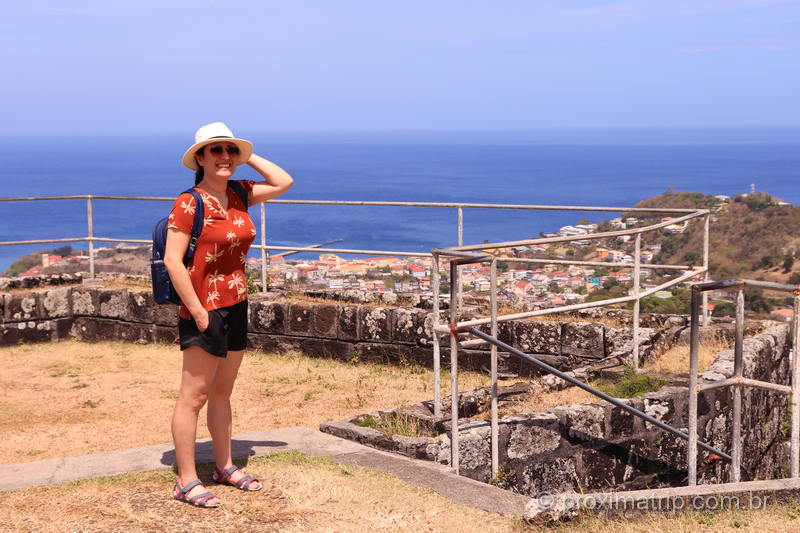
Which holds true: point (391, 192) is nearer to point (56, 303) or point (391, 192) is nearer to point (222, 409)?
point (56, 303)

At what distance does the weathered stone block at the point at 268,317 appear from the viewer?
10.1 meters

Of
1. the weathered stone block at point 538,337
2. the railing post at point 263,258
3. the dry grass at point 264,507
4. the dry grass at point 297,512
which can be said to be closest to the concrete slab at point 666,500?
the dry grass at point 297,512

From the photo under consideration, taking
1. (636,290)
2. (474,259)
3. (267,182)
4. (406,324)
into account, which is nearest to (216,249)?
(267,182)

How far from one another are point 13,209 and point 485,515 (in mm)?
123843

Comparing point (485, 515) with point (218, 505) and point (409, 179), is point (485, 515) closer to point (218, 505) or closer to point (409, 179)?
point (218, 505)

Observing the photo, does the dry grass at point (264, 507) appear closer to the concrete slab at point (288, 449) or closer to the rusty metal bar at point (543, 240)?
the concrete slab at point (288, 449)

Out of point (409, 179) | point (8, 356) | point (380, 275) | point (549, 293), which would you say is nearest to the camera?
point (549, 293)

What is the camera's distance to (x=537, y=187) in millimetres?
138000

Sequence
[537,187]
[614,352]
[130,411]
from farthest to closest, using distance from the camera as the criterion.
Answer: [537,187] < [614,352] < [130,411]

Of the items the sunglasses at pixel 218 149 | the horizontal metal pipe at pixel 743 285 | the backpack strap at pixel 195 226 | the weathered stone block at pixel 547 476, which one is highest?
the sunglasses at pixel 218 149

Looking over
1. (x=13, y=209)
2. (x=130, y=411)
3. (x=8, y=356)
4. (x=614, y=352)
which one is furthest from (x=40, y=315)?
(x=13, y=209)

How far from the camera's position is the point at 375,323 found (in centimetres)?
968

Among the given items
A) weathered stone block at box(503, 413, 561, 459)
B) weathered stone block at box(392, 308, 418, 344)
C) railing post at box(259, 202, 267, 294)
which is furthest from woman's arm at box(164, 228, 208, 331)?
railing post at box(259, 202, 267, 294)

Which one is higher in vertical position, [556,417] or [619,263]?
[619,263]
